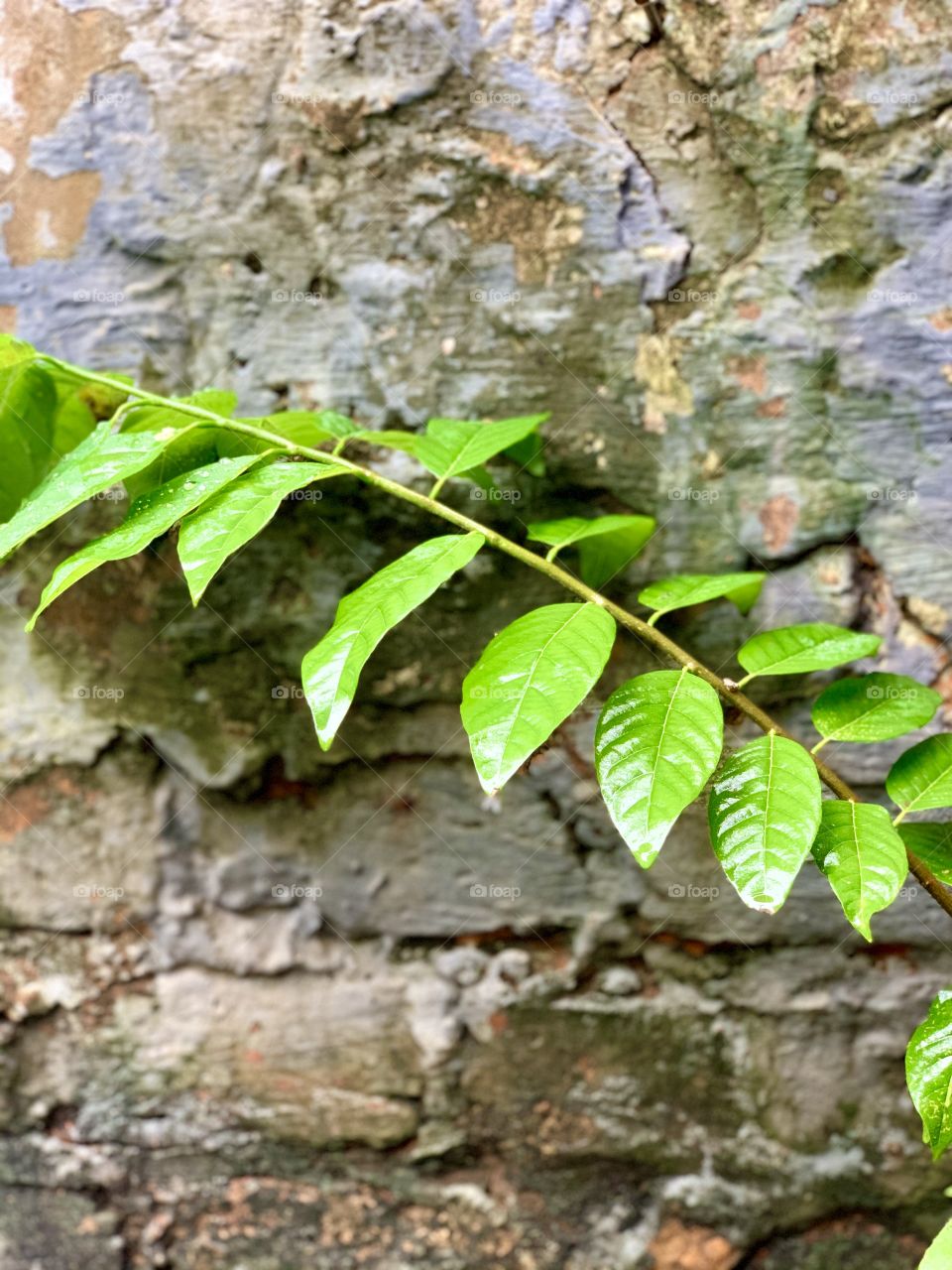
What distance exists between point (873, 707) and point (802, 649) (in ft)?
0.28

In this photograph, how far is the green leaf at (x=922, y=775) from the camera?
2.80 feet

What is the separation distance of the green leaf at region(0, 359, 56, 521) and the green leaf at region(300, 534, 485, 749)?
17.7 inches

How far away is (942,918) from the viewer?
1162 mm

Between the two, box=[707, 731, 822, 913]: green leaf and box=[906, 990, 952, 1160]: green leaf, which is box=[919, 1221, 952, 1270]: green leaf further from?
box=[707, 731, 822, 913]: green leaf

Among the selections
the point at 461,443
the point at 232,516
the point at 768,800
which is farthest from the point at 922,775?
the point at 232,516

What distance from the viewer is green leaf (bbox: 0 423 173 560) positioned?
2.34ft

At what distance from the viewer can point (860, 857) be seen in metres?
0.72

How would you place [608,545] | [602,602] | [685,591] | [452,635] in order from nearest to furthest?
[602,602], [685,591], [608,545], [452,635]

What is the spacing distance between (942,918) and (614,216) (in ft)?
3.14

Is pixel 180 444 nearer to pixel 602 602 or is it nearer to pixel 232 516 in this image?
pixel 232 516

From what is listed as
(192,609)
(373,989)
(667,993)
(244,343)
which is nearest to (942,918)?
(667,993)

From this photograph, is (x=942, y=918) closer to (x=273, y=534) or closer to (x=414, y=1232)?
(x=414, y=1232)

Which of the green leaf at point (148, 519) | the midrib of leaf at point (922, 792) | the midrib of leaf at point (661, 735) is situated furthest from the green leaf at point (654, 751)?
the green leaf at point (148, 519)

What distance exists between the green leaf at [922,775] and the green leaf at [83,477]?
0.73m
